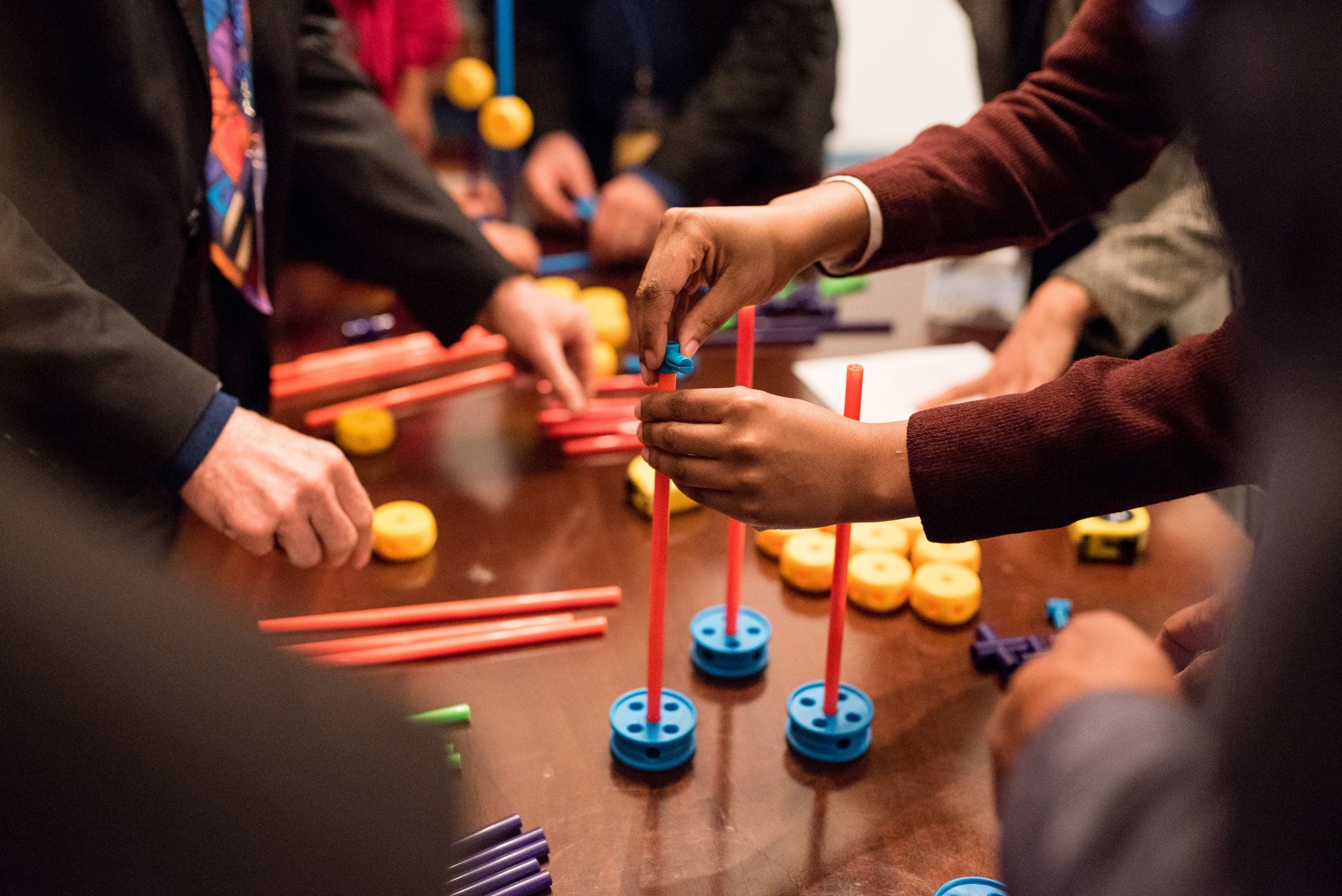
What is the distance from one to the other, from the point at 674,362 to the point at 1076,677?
0.33 meters

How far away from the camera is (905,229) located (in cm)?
91

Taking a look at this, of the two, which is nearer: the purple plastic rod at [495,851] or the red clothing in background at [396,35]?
the purple plastic rod at [495,851]

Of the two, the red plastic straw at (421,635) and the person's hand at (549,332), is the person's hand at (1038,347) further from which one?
the red plastic straw at (421,635)

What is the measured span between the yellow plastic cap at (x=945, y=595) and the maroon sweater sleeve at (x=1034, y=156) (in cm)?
28

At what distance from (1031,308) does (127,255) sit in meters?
1.01

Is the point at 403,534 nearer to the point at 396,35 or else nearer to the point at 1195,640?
the point at 1195,640

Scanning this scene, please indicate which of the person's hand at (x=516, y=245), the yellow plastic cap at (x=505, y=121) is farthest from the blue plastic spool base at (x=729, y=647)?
the yellow plastic cap at (x=505, y=121)

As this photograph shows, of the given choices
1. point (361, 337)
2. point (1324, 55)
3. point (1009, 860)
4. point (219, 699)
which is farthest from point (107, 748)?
point (361, 337)

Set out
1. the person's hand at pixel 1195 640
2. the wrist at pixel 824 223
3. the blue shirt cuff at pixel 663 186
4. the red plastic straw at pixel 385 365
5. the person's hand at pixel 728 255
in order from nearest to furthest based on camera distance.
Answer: the person's hand at pixel 1195 640 < the person's hand at pixel 728 255 < the wrist at pixel 824 223 < the red plastic straw at pixel 385 365 < the blue shirt cuff at pixel 663 186

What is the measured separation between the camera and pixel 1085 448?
0.69m

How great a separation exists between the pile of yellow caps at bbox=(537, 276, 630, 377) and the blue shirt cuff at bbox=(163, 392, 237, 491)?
1.78ft

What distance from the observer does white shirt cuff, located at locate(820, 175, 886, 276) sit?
89cm

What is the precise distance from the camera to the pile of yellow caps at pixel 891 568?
0.94 metres

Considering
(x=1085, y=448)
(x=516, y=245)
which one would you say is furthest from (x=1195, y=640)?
(x=516, y=245)
